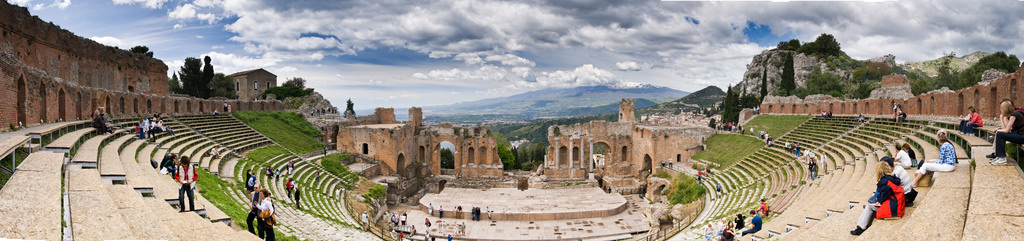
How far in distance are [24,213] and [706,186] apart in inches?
1070

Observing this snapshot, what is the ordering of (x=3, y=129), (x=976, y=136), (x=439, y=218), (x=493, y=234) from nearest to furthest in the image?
(x=976, y=136)
(x=3, y=129)
(x=493, y=234)
(x=439, y=218)

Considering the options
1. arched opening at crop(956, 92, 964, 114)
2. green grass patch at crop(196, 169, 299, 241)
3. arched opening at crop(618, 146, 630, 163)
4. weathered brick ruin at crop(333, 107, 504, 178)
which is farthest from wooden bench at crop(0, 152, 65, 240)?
arched opening at crop(618, 146, 630, 163)

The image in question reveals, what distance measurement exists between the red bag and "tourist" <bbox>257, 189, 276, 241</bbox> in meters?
10.2

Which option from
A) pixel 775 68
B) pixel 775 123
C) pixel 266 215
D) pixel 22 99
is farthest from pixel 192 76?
pixel 775 68

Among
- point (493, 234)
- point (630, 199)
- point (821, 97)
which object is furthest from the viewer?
point (821, 97)

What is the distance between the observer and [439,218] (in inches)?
1033

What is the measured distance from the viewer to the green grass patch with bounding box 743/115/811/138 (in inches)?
1252

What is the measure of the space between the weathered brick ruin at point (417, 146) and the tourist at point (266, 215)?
967 inches

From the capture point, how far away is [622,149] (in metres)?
40.6

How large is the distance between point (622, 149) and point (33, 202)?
125ft

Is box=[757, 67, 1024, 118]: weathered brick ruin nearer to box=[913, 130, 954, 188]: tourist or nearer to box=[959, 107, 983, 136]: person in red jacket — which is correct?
box=[959, 107, 983, 136]: person in red jacket

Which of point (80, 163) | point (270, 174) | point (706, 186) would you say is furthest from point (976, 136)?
point (270, 174)

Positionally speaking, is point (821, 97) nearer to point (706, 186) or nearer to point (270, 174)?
point (706, 186)

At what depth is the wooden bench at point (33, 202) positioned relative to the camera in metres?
4.97
